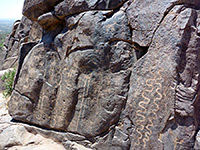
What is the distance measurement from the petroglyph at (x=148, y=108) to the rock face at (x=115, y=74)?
0.01m

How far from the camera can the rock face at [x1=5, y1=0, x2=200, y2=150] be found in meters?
2.62

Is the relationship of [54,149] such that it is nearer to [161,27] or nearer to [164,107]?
[164,107]

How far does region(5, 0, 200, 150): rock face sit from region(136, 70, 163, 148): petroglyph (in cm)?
1

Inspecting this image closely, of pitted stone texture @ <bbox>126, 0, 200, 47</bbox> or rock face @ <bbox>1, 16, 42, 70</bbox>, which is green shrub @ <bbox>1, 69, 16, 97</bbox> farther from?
pitted stone texture @ <bbox>126, 0, 200, 47</bbox>

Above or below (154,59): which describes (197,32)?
above

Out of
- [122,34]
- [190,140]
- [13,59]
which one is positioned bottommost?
[13,59]

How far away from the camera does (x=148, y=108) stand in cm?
279

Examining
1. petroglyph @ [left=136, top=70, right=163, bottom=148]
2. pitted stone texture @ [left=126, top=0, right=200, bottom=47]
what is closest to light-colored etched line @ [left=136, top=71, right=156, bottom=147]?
petroglyph @ [left=136, top=70, right=163, bottom=148]

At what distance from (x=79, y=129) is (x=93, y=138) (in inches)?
11.5

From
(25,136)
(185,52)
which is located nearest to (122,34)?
(185,52)

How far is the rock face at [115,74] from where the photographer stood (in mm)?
2617

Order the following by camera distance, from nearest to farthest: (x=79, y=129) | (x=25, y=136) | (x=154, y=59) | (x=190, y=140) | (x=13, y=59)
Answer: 1. (x=190, y=140)
2. (x=154, y=59)
3. (x=79, y=129)
4. (x=25, y=136)
5. (x=13, y=59)

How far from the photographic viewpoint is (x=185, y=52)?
263cm

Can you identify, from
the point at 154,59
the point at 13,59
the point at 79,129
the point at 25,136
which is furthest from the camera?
the point at 13,59
